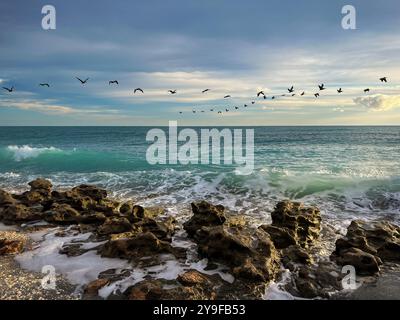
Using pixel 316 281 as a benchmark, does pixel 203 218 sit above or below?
above

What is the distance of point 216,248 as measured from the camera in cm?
1050

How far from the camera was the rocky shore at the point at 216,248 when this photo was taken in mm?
8922

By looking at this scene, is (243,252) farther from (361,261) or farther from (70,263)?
(70,263)

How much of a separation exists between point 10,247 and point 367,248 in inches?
488

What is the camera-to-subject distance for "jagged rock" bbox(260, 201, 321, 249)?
1188 centimetres

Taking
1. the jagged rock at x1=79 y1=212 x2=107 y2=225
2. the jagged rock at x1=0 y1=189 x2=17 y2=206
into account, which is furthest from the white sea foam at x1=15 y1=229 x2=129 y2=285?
the jagged rock at x1=0 y1=189 x2=17 y2=206

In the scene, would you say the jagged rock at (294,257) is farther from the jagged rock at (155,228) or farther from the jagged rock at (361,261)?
the jagged rock at (155,228)

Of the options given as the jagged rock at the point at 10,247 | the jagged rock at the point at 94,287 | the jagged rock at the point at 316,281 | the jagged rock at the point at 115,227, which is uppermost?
the jagged rock at the point at 115,227

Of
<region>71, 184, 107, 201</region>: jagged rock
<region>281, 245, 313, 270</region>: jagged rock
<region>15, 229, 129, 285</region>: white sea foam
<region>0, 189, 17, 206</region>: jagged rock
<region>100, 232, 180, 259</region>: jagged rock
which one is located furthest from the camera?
<region>71, 184, 107, 201</region>: jagged rock

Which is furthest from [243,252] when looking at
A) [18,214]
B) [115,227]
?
[18,214]

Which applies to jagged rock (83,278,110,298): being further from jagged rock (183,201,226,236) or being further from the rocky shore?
jagged rock (183,201,226,236)

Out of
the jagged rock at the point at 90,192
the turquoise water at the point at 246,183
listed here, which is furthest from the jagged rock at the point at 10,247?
the turquoise water at the point at 246,183

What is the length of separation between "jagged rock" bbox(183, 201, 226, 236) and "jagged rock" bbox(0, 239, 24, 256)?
6.17 meters
